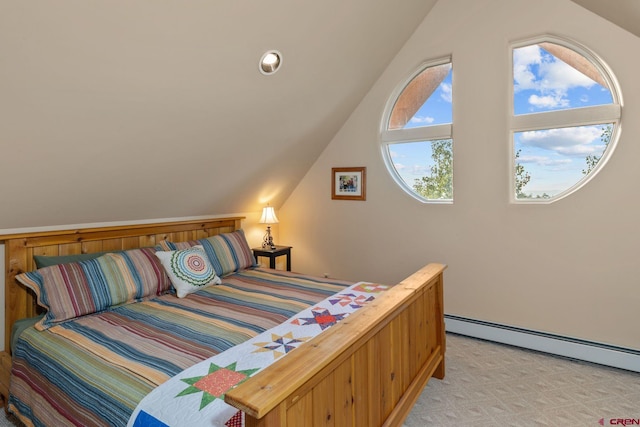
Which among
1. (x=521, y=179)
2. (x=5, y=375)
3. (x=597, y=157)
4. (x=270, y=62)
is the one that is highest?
(x=270, y=62)

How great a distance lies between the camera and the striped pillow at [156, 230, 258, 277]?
114 inches

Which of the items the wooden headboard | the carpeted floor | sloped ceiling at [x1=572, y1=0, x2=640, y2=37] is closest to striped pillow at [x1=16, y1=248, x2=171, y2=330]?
the wooden headboard

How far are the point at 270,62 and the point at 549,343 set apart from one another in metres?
2.81

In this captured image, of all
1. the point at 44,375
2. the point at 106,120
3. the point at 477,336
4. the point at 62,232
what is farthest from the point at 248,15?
the point at 477,336

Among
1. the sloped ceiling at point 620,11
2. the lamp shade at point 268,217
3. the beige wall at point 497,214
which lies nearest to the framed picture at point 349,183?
the beige wall at point 497,214

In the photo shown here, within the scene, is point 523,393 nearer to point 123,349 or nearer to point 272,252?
point 123,349

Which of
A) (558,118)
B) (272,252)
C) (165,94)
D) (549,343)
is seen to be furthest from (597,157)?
(165,94)

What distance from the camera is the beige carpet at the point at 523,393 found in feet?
6.61

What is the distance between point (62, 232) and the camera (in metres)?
2.51

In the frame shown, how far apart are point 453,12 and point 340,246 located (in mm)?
2318

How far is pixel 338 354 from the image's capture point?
49.2 inches

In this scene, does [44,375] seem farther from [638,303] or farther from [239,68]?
[638,303]

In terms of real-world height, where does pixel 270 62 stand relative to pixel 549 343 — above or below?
above

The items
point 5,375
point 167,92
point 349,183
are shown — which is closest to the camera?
point 167,92
